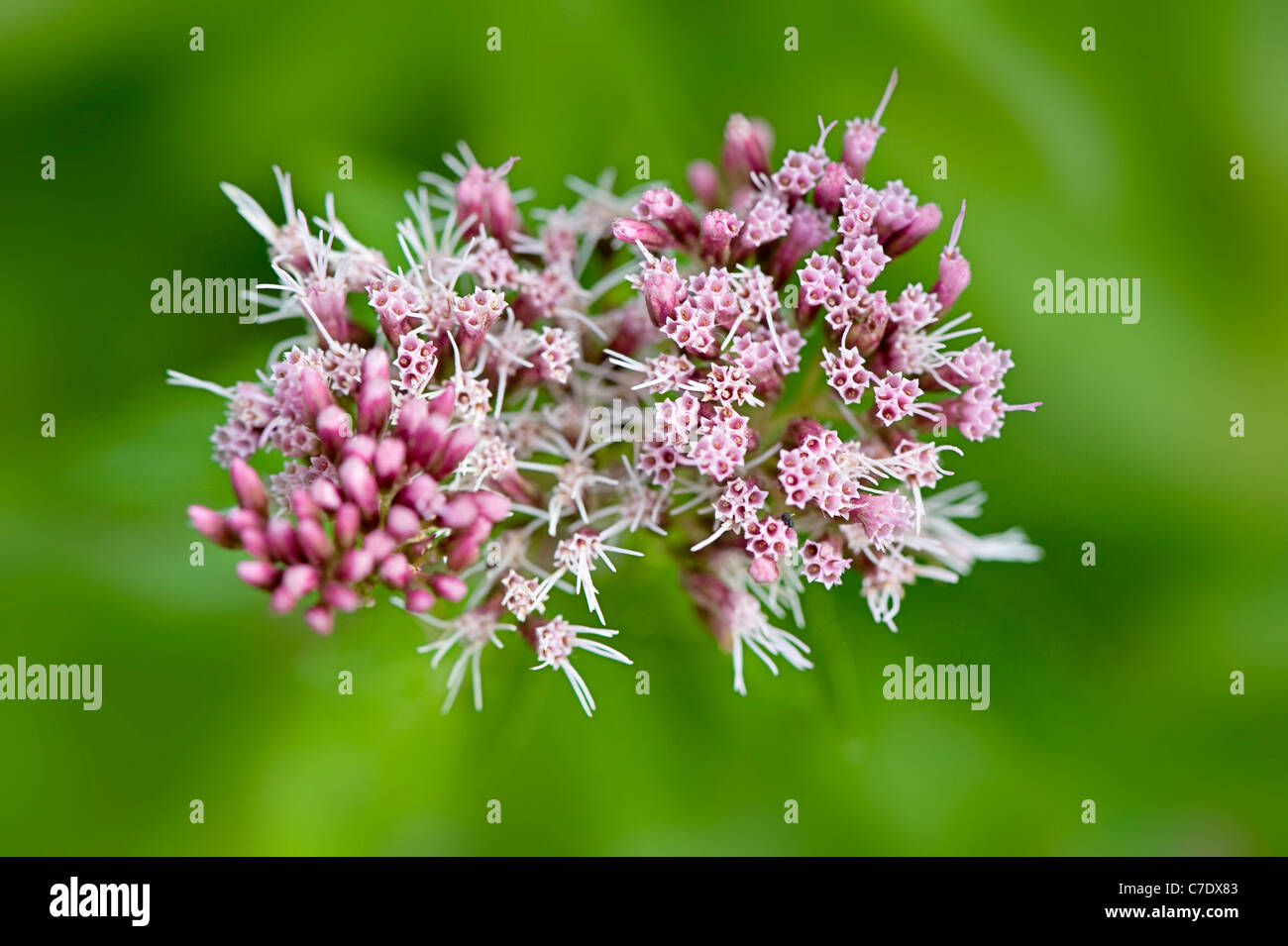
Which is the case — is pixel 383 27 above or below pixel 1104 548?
above

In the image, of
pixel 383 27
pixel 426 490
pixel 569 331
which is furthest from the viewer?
pixel 383 27

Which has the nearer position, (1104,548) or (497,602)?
(497,602)

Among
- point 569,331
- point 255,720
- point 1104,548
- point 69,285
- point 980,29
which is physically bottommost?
point 255,720

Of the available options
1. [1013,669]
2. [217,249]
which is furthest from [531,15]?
[1013,669]

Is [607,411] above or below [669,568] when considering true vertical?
above

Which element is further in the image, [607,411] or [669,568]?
[669,568]
